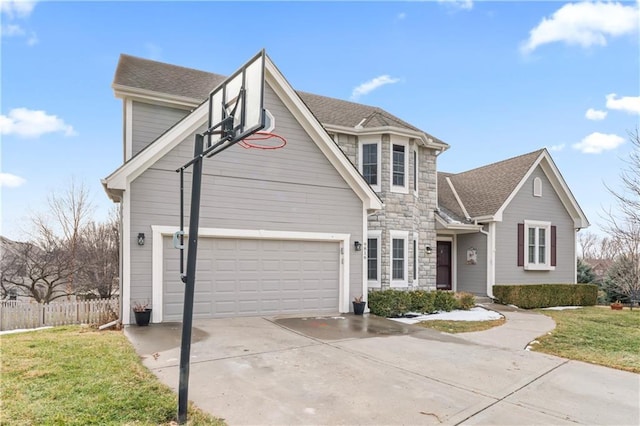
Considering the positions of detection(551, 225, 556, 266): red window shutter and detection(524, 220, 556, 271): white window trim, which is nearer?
detection(524, 220, 556, 271): white window trim

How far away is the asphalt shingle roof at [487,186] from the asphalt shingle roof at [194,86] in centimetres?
362

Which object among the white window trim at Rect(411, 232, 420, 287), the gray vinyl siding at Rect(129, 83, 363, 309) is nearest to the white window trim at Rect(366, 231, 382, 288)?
the white window trim at Rect(411, 232, 420, 287)

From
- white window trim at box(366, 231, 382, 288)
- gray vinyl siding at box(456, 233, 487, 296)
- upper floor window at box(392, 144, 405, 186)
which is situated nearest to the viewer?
white window trim at box(366, 231, 382, 288)

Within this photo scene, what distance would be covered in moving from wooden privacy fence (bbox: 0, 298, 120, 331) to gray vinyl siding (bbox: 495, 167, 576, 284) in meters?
14.6

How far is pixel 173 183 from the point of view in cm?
949

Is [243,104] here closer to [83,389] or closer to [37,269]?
[83,389]

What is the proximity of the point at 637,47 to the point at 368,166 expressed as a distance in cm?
803

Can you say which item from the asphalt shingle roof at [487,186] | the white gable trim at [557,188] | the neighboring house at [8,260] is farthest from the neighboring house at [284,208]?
the neighboring house at [8,260]

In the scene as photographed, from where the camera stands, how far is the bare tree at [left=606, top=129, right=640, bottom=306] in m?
10.6

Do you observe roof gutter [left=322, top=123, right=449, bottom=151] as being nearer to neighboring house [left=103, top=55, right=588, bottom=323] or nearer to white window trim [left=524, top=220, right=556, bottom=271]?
neighboring house [left=103, top=55, right=588, bottom=323]

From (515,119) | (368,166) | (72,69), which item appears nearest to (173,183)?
(368,166)

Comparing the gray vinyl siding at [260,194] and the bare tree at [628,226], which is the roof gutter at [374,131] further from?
the bare tree at [628,226]

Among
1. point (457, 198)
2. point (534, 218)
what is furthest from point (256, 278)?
point (534, 218)

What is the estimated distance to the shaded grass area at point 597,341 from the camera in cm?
707
